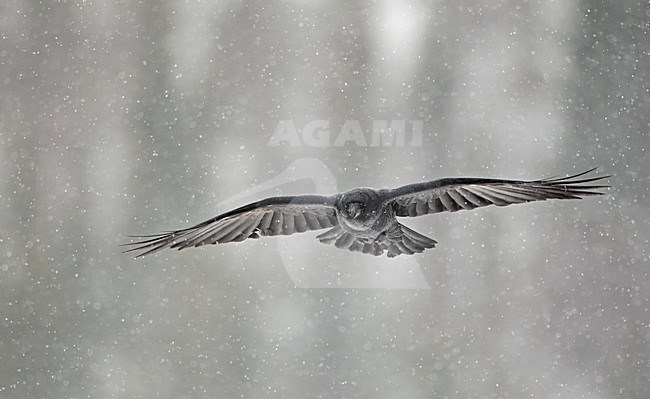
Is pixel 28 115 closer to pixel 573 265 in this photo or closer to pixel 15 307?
pixel 15 307

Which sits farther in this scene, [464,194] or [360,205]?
[464,194]

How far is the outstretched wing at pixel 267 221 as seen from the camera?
3240mm

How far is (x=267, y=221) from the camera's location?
3385mm

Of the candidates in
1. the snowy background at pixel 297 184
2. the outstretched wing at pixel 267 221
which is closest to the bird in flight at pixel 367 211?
the outstretched wing at pixel 267 221

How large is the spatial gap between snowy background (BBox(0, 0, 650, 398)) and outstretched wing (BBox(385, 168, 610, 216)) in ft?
7.69

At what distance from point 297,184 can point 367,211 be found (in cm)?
253

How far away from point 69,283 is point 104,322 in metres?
0.39

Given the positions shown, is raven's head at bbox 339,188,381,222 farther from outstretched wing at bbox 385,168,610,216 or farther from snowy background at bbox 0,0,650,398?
snowy background at bbox 0,0,650,398

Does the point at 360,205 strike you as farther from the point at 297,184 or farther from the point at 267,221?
the point at 297,184

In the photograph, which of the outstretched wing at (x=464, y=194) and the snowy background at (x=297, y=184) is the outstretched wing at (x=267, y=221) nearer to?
the outstretched wing at (x=464, y=194)

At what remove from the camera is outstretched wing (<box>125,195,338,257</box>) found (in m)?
3.24

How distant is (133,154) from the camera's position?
5.84 metres

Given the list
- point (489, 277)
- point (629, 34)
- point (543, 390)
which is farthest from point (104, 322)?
point (629, 34)

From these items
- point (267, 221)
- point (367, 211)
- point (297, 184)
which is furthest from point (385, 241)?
point (297, 184)
